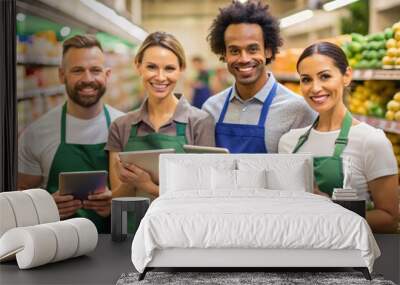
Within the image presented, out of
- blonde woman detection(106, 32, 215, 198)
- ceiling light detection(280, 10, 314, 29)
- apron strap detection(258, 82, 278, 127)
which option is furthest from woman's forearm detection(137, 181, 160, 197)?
ceiling light detection(280, 10, 314, 29)

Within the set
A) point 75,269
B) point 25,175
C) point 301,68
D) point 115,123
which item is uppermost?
point 301,68

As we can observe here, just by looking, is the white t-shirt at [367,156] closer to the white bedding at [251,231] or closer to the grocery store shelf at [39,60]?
the white bedding at [251,231]

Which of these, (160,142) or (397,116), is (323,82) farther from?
(160,142)

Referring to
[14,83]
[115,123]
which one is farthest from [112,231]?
[14,83]

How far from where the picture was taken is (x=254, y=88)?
723 centimetres

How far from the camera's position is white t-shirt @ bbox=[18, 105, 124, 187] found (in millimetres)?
7473

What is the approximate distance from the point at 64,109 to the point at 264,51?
1.93m

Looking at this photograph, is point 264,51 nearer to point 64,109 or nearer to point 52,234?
point 64,109

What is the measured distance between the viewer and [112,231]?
23.0ft

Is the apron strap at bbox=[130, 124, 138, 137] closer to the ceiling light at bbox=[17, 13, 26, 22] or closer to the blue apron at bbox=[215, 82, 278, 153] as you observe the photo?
the blue apron at bbox=[215, 82, 278, 153]

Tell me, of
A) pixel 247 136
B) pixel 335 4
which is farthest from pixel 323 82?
pixel 247 136

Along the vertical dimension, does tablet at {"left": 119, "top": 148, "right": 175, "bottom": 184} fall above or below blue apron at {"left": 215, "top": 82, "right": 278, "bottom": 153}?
below

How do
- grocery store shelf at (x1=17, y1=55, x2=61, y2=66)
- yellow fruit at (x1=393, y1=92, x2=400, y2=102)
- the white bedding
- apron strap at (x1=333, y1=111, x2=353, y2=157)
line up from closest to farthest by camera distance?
the white bedding, yellow fruit at (x1=393, y1=92, x2=400, y2=102), apron strap at (x1=333, y1=111, x2=353, y2=157), grocery store shelf at (x1=17, y1=55, x2=61, y2=66)

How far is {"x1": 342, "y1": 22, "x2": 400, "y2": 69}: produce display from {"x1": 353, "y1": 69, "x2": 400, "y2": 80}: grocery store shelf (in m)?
0.04
